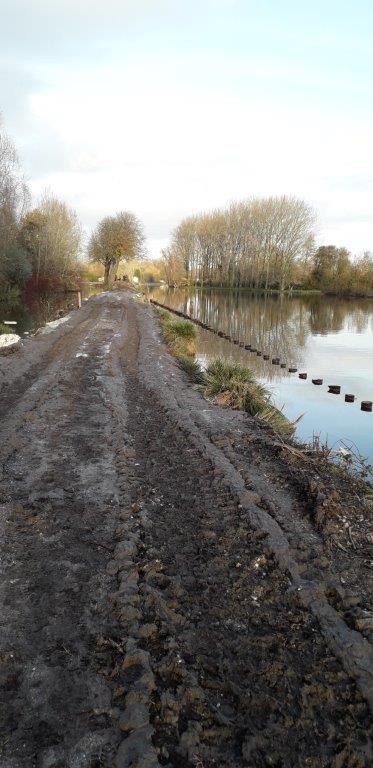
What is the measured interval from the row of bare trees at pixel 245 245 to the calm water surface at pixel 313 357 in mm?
25185

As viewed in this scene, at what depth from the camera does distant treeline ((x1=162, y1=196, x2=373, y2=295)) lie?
61875 millimetres

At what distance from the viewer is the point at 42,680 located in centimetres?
287

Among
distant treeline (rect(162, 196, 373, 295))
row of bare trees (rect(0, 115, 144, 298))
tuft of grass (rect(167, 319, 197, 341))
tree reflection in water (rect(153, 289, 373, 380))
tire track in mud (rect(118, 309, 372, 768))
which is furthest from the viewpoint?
distant treeline (rect(162, 196, 373, 295))

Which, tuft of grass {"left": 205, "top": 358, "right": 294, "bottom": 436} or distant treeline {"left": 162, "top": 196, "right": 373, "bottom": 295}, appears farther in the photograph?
distant treeline {"left": 162, "top": 196, "right": 373, "bottom": 295}

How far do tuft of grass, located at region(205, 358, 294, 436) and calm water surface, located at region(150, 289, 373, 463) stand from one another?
71 centimetres

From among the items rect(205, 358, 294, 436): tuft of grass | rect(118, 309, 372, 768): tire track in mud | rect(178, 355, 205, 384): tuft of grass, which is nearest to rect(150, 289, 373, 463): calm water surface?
rect(205, 358, 294, 436): tuft of grass

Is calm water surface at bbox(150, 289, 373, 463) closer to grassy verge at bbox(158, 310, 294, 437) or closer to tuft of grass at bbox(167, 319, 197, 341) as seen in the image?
grassy verge at bbox(158, 310, 294, 437)

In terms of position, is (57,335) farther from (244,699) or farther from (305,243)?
(305,243)

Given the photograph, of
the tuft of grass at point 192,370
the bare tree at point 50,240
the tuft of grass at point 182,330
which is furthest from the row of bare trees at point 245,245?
the tuft of grass at point 192,370

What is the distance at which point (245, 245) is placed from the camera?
68.9 m

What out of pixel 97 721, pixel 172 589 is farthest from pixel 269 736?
pixel 172 589

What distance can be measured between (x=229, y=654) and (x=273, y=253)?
2586 inches

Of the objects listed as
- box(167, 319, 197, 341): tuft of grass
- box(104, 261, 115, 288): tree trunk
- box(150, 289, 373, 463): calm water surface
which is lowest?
box(150, 289, 373, 463): calm water surface

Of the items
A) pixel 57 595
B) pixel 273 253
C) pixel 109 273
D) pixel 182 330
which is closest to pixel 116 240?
pixel 109 273
